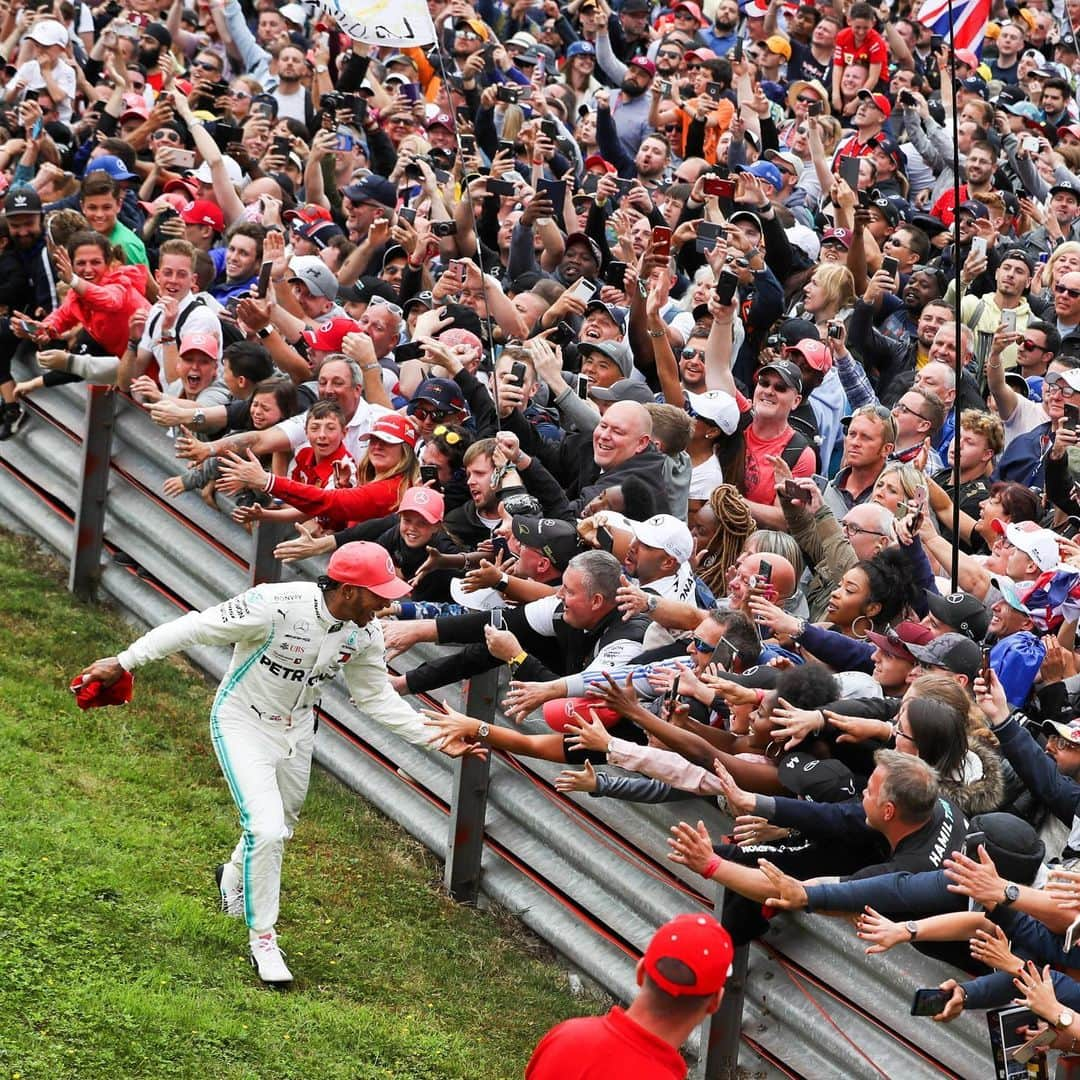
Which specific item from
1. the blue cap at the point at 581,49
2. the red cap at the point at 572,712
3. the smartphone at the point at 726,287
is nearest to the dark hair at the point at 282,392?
the smartphone at the point at 726,287

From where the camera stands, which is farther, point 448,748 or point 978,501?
point 978,501

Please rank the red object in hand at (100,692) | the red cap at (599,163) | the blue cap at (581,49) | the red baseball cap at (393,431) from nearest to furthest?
the red object in hand at (100,692), the red baseball cap at (393,431), the red cap at (599,163), the blue cap at (581,49)

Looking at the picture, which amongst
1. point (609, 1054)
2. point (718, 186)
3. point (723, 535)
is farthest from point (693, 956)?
point (718, 186)

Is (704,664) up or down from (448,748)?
up

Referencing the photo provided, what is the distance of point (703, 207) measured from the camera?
14.4 meters

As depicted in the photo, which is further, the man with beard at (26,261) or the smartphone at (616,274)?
the man with beard at (26,261)

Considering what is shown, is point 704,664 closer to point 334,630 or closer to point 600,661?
point 600,661

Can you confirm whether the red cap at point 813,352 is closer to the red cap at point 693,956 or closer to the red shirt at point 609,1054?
the red cap at point 693,956

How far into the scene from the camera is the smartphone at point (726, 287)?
36.4 feet

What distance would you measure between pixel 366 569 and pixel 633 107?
36.6ft

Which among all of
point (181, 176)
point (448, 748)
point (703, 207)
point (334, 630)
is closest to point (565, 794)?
point (448, 748)

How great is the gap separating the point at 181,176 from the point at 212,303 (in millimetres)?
4156

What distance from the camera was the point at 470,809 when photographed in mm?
9062

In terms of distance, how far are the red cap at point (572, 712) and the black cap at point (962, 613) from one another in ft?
4.70
